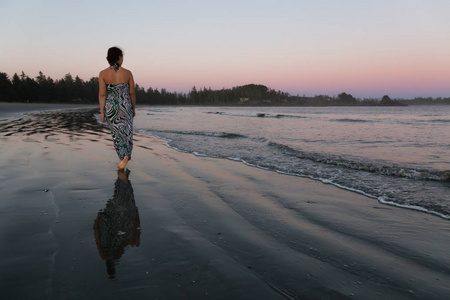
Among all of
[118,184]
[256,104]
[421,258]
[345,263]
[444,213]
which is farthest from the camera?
[256,104]

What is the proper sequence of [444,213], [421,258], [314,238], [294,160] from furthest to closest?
[294,160]
[444,213]
[314,238]
[421,258]

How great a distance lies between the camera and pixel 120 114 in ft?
18.3

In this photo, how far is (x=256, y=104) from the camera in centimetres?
18338

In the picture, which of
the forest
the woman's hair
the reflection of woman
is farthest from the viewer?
the forest

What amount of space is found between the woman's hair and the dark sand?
7.20ft

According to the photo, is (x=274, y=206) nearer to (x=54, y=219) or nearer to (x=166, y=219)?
(x=166, y=219)

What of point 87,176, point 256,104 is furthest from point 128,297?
point 256,104

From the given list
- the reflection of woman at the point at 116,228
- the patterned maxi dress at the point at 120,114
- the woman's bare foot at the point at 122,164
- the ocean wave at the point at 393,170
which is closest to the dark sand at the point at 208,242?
the reflection of woman at the point at 116,228

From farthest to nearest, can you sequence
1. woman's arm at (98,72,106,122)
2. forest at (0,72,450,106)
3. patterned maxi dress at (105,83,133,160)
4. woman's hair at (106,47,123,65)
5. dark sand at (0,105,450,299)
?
forest at (0,72,450,106), patterned maxi dress at (105,83,133,160), woman's arm at (98,72,106,122), woman's hair at (106,47,123,65), dark sand at (0,105,450,299)

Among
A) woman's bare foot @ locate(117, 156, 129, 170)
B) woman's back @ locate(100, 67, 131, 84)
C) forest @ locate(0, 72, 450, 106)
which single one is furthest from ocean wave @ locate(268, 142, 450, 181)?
forest @ locate(0, 72, 450, 106)

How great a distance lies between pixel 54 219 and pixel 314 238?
275cm

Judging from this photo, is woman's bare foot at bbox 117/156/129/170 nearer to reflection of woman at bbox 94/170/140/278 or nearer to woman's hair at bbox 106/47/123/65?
reflection of woman at bbox 94/170/140/278

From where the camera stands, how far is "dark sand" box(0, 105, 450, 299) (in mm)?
1890

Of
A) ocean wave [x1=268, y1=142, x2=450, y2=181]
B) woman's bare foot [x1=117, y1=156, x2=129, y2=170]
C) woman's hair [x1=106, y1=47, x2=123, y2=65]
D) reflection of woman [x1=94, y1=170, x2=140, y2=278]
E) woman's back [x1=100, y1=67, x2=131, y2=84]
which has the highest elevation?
woman's hair [x1=106, y1=47, x2=123, y2=65]
